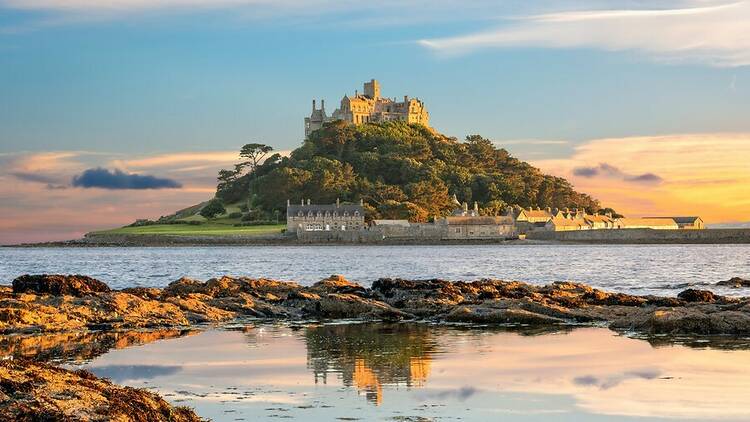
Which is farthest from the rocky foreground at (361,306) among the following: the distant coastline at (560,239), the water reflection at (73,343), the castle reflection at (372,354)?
the distant coastline at (560,239)

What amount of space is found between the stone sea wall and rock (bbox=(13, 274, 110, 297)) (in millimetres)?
143747

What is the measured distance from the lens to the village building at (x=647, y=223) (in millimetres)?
176750

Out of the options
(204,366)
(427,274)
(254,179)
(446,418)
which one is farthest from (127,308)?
(254,179)

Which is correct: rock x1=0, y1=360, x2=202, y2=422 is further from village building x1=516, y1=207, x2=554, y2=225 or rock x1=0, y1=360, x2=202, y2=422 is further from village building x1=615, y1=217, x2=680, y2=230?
village building x1=615, y1=217, x2=680, y2=230

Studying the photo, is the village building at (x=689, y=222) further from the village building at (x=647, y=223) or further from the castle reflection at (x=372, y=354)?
the castle reflection at (x=372, y=354)

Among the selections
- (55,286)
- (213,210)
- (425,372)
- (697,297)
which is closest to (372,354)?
(425,372)

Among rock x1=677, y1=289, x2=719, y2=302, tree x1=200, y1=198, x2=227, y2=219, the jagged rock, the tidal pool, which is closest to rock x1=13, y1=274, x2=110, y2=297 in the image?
the jagged rock

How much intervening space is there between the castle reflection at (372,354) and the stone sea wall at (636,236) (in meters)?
145

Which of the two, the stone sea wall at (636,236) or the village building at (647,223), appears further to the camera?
the village building at (647,223)

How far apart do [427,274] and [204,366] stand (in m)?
44.4

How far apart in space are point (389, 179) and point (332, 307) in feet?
545

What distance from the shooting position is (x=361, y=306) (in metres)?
23.6

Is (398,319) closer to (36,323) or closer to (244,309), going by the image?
(244,309)

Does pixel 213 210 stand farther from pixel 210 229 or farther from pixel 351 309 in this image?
pixel 351 309
